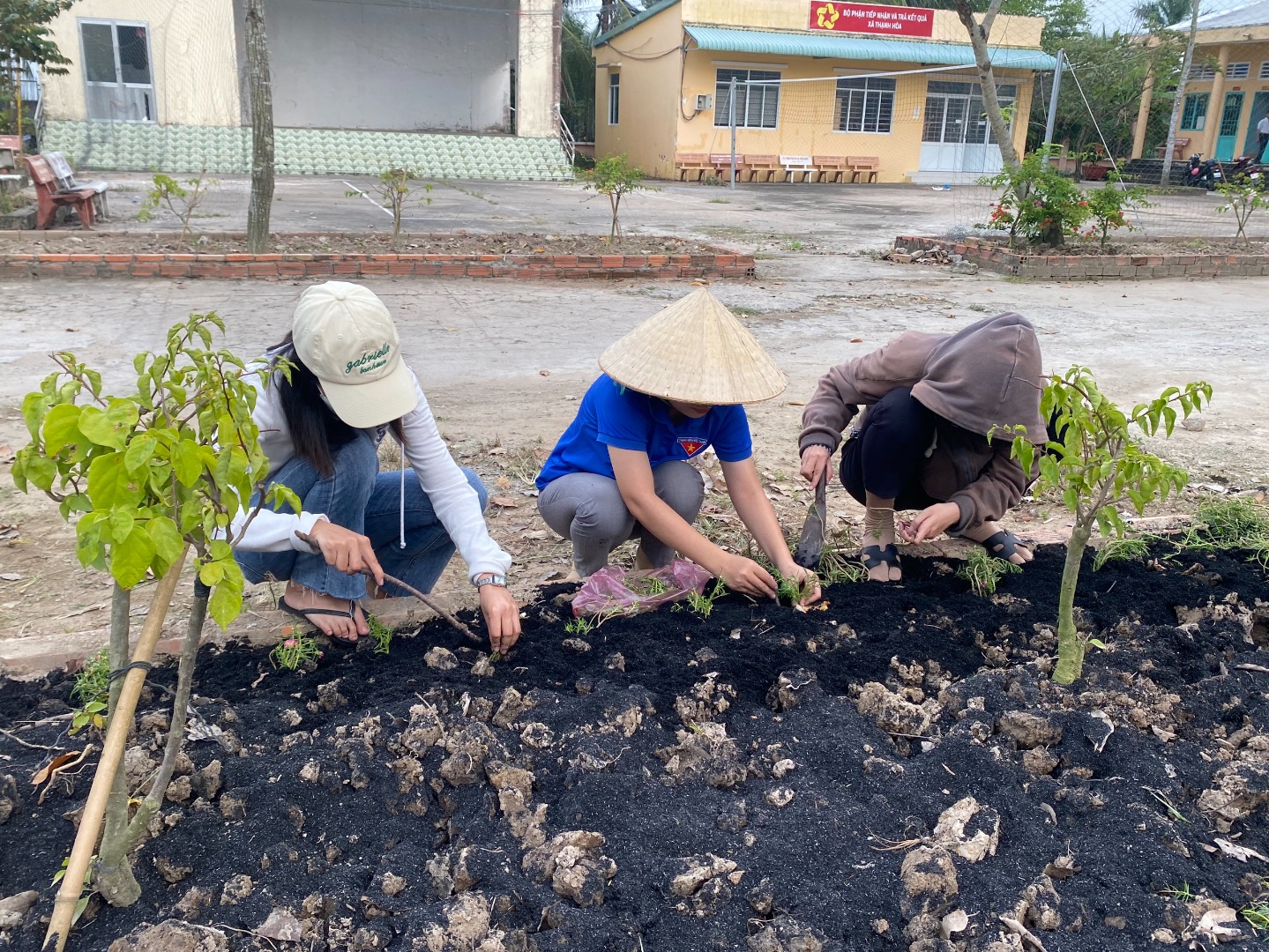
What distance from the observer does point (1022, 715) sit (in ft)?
6.57

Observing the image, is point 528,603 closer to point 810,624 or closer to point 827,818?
point 810,624

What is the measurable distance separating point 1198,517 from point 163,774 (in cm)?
312

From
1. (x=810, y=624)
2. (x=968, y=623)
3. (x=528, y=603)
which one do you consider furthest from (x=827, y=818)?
(x=528, y=603)

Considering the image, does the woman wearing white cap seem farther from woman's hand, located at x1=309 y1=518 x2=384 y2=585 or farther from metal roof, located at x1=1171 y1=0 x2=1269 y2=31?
metal roof, located at x1=1171 y1=0 x2=1269 y2=31

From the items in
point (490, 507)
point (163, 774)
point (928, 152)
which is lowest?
point (490, 507)

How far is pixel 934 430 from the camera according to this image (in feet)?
9.36

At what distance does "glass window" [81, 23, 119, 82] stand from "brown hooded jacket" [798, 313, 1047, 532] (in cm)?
2020

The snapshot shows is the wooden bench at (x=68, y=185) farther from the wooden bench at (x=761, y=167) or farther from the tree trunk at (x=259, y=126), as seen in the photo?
the wooden bench at (x=761, y=167)

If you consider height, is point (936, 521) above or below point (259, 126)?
below

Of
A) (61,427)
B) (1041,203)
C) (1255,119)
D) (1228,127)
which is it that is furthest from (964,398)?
(1228,127)

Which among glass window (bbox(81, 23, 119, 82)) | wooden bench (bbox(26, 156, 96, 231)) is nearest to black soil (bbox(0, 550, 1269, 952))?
wooden bench (bbox(26, 156, 96, 231))

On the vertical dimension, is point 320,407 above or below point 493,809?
above

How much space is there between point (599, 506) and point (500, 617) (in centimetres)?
52

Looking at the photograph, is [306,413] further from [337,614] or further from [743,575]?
[743,575]
